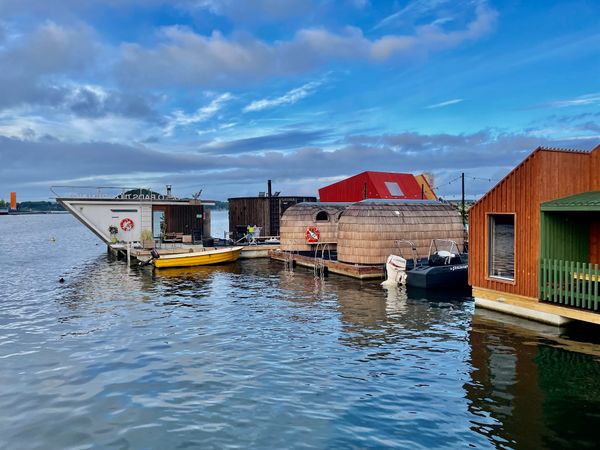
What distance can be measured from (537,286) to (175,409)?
537 inches

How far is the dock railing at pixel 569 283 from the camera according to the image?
15.1 m

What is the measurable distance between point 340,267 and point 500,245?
524 inches

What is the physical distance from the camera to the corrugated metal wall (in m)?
17.3

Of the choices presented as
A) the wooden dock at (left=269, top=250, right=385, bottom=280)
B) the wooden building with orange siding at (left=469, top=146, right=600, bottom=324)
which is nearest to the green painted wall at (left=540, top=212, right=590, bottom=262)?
the wooden building with orange siding at (left=469, top=146, right=600, bottom=324)

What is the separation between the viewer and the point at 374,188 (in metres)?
50.3

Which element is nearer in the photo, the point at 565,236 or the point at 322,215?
the point at 565,236

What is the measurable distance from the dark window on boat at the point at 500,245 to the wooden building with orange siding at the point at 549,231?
15cm

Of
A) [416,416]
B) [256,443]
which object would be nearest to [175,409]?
[256,443]

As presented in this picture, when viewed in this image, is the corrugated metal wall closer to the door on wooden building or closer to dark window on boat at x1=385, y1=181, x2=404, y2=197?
dark window on boat at x1=385, y1=181, x2=404, y2=197

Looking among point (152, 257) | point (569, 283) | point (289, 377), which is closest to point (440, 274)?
point (569, 283)

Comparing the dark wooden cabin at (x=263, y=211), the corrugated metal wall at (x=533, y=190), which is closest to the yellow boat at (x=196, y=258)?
the dark wooden cabin at (x=263, y=211)

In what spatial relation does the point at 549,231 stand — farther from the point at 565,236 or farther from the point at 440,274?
the point at 440,274

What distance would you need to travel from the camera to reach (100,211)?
4519 centimetres

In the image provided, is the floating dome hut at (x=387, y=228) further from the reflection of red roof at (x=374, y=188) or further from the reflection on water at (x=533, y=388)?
the reflection of red roof at (x=374, y=188)
